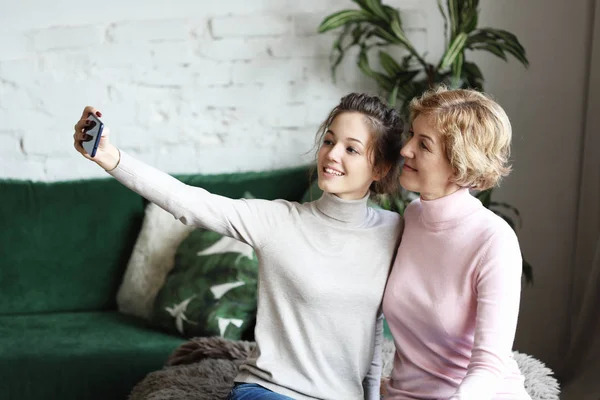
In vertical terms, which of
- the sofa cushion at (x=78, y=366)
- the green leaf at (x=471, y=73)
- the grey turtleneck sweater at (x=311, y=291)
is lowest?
the sofa cushion at (x=78, y=366)

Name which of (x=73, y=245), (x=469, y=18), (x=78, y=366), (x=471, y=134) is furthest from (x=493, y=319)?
(x=73, y=245)

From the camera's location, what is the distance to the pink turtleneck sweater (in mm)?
1412

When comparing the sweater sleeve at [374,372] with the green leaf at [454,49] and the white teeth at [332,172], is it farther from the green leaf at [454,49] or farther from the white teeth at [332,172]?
the green leaf at [454,49]

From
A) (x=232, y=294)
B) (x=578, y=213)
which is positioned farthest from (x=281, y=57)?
(x=578, y=213)

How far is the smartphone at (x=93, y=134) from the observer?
1405mm

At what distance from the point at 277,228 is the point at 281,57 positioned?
1.56 metres

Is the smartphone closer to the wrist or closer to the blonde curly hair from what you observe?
the wrist

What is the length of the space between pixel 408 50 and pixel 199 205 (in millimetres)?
1518

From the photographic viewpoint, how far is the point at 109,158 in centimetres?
145

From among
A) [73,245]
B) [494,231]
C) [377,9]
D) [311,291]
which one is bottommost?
[73,245]

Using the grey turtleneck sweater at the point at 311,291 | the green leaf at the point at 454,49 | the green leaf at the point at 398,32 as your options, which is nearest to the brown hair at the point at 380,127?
the grey turtleneck sweater at the point at 311,291

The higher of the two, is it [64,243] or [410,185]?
[410,185]

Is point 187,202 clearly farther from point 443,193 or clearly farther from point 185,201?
point 443,193

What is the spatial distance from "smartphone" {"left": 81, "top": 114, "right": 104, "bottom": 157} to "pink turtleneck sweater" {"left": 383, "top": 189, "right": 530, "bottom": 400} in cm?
65
